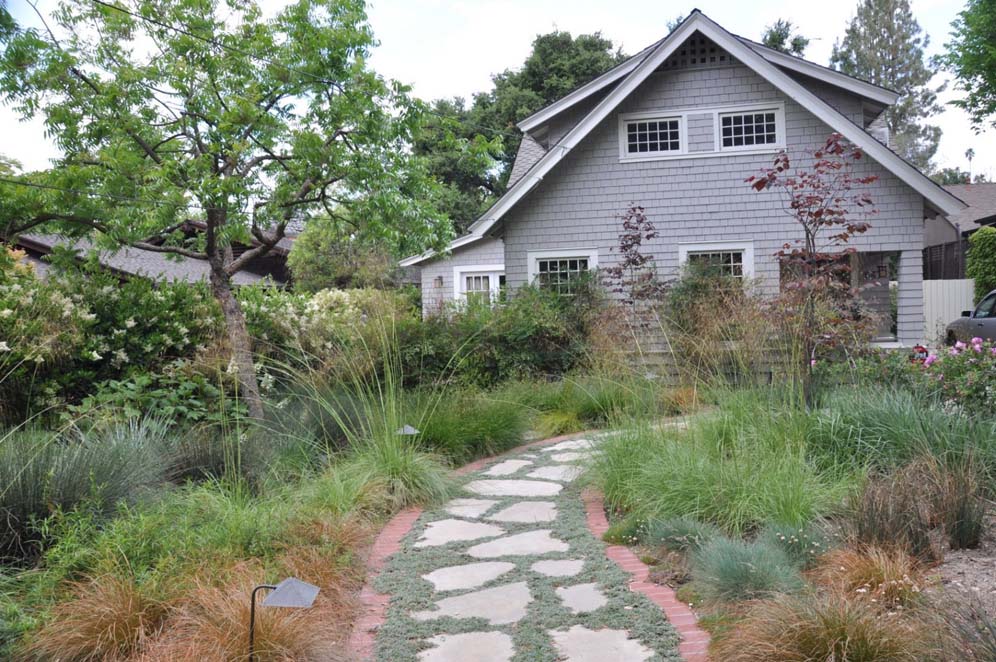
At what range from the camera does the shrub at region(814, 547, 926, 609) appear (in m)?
3.03

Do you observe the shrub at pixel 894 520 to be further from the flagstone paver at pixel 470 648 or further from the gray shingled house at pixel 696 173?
the gray shingled house at pixel 696 173

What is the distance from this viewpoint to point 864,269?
13.5 m

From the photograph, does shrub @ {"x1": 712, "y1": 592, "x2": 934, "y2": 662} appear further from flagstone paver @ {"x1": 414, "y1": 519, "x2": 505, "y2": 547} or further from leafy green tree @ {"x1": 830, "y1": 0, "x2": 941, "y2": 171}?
leafy green tree @ {"x1": 830, "y1": 0, "x2": 941, "y2": 171}

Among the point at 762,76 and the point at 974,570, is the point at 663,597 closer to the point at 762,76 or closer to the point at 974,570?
the point at 974,570

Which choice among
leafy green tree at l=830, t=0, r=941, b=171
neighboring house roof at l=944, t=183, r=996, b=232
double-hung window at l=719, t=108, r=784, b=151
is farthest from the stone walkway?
leafy green tree at l=830, t=0, r=941, b=171

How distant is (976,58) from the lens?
1964 centimetres

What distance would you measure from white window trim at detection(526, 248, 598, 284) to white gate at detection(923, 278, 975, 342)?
32.3 feet

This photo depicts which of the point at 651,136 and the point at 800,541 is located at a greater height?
the point at 651,136

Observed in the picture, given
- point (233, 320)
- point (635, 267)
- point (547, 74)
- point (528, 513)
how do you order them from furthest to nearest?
point (547, 74), point (635, 267), point (233, 320), point (528, 513)

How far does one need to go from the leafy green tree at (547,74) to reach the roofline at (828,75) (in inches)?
722

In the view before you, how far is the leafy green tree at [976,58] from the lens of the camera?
18969 mm

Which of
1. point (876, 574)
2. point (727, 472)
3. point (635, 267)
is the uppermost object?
point (635, 267)

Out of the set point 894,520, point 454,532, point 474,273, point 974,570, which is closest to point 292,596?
point 454,532

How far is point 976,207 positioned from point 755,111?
14.5 metres
